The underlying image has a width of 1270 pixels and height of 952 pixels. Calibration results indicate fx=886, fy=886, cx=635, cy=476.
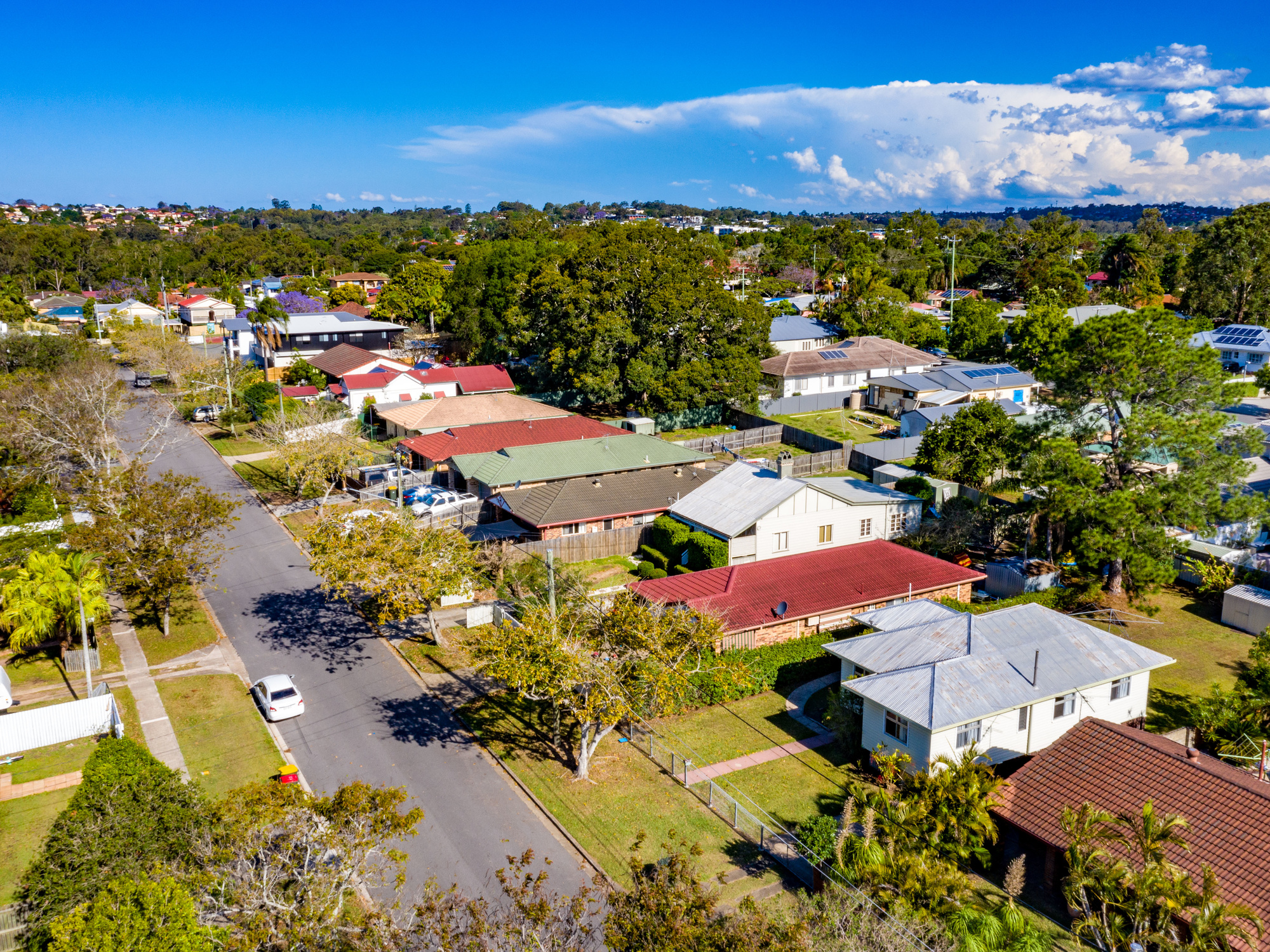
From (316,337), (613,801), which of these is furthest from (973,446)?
(316,337)

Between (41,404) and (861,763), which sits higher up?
(41,404)

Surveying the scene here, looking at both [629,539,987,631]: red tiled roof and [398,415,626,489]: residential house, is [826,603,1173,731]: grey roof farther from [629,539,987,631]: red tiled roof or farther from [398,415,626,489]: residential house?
[398,415,626,489]: residential house

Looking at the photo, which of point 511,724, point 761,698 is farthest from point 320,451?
point 761,698

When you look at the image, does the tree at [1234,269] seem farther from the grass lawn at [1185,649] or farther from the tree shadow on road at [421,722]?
the tree shadow on road at [421,722]

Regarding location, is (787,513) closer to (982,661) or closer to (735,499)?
(735,499)

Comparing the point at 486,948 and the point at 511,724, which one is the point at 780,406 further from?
the point at 486,948

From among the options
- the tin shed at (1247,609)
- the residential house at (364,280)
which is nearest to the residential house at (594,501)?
the tin shed at (1247,609)
